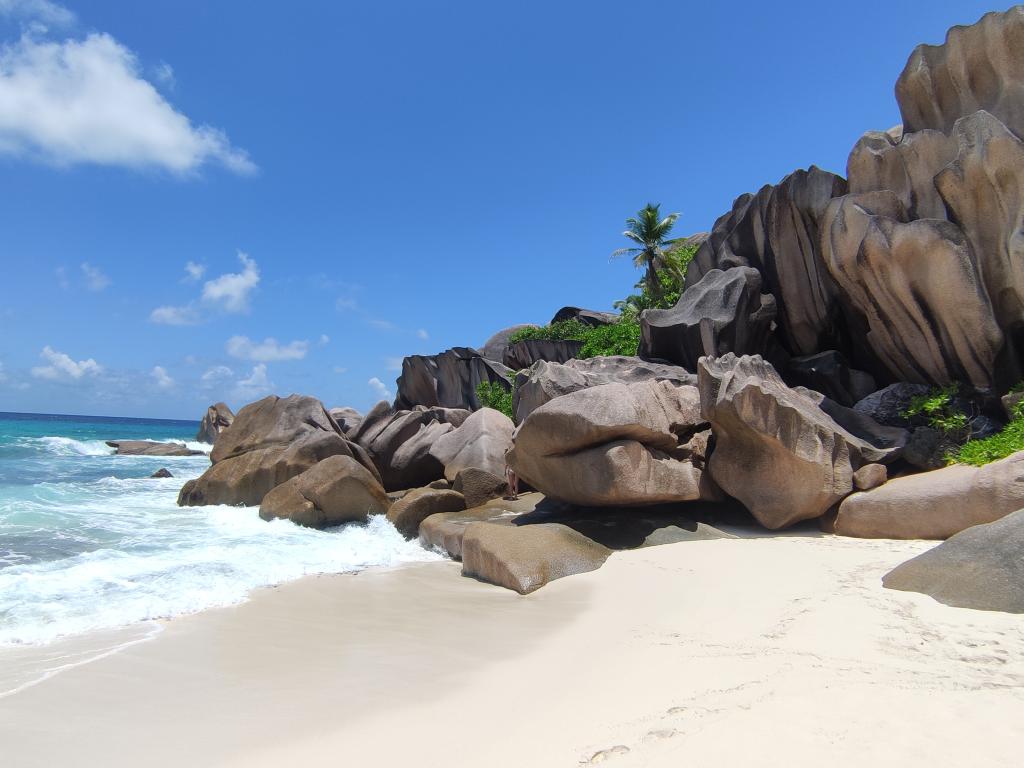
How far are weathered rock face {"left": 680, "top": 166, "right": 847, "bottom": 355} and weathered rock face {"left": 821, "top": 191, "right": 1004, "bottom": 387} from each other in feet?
5.90

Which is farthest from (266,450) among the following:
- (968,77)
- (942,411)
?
→ (968,77)

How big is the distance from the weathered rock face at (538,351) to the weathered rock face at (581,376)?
14148 millimetres

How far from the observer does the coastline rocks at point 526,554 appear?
687 centimetres

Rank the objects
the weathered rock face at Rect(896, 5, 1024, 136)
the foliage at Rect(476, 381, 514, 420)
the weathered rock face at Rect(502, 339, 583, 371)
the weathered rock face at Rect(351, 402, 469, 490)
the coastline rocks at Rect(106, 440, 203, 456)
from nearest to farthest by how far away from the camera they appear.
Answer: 1. the weathered rock face at Rect(896, 5, 1024, 136)
2. the weathered rock face at Rect(351, 402, 469, 490)
3. the foliage at Rect(476, 381, 514, 420)
4. the weathered rock face at Rect(502, 339, 583, 371)
5. the coastline rocks at Rect(106, 440, 203, 456)

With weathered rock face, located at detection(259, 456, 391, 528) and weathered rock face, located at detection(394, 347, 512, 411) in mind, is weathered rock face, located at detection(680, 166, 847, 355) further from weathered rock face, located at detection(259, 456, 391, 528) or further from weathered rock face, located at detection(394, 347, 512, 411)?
weathered rock face, located at detection(394, 347, 512, 411)

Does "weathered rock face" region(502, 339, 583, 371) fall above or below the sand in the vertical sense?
above

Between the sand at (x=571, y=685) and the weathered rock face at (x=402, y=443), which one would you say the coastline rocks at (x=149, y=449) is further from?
the sand at (x=571, y=685)

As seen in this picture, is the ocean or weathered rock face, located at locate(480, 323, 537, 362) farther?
weathered rock face, located at locate(480, 323, 537, 362)

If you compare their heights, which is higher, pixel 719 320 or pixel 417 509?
pixel 719 320

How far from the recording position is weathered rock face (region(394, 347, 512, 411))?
30.2m

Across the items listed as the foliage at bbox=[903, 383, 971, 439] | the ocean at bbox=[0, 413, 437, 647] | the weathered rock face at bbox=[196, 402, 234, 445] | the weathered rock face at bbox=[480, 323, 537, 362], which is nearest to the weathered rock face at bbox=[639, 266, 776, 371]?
the foliage at bbox=[903, 383, 971, 439]

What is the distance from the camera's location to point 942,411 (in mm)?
9344

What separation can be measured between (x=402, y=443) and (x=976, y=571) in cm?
1348

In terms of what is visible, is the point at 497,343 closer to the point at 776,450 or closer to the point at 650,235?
the point at 650,235
